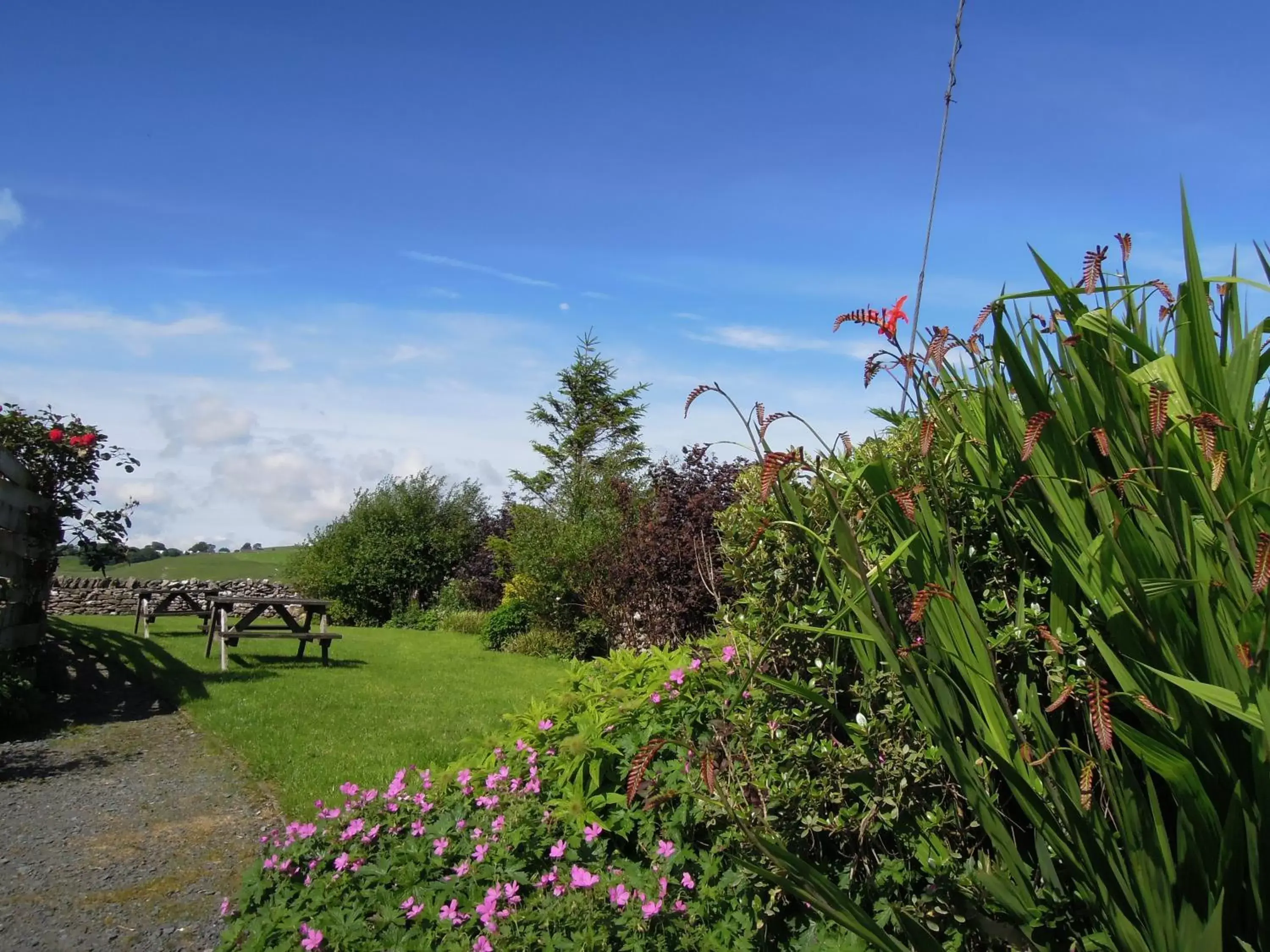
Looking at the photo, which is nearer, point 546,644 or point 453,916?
point 453,916

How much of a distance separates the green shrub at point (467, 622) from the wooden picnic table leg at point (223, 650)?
7.58m

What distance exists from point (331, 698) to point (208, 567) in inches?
978

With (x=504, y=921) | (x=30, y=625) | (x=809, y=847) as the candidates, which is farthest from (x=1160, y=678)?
(x=30, y=625)

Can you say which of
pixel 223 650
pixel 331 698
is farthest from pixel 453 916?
pixel 223 650

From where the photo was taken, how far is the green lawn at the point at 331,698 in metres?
5.59

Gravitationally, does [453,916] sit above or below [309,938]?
above

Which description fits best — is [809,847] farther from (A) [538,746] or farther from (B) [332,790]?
(B) [332,790]

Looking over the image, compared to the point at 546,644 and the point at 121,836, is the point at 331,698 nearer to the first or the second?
the point at 121,836

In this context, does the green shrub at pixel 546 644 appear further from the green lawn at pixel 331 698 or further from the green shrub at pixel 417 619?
the green shrub at pixel 417 619

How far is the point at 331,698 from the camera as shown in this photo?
8375 millimetres

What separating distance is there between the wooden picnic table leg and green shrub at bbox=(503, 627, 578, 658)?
14.9 ft

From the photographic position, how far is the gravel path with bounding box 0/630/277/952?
3338mm

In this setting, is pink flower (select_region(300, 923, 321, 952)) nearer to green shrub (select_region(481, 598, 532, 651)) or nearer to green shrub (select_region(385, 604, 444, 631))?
green shrub (select_region(481, 598, 532, 651))

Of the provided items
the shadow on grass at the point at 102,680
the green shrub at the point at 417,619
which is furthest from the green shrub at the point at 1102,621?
the green shrub at the point at 417,619
